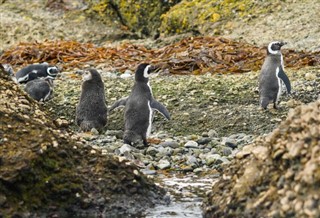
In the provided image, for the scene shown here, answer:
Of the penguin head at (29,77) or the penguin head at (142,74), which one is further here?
the penguin head at (29,77)

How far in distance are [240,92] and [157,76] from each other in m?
1.90

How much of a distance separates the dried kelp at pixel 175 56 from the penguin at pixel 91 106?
2660 mm

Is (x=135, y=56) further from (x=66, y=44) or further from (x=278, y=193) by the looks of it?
(x=278, y=193)

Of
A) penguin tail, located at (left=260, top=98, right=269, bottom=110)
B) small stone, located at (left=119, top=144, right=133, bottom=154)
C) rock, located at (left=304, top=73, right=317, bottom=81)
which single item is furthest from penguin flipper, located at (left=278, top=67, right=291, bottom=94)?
small stone, located at (left=119, top=144, right=133, bottom=154)

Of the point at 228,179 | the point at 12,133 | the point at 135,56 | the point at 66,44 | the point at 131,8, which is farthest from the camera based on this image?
the point at 131,8

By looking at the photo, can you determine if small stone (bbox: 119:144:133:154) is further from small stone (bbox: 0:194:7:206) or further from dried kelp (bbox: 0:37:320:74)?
dried kelp (bbox: 0:37:320:74)

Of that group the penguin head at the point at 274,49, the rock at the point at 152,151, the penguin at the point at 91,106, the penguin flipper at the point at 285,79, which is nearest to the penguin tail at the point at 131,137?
the rock at the point at 152,151

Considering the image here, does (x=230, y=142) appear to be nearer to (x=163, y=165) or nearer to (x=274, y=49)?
(x=163, y=165)

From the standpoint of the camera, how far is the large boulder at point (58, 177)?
6.38m

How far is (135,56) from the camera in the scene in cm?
1579

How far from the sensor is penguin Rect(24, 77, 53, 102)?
12266 mm

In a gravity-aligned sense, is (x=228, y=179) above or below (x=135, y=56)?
above

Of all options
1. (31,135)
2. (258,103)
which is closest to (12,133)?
(31,135)

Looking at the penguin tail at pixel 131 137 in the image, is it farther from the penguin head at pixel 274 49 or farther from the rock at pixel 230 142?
the penguin head at pixel 274 49
